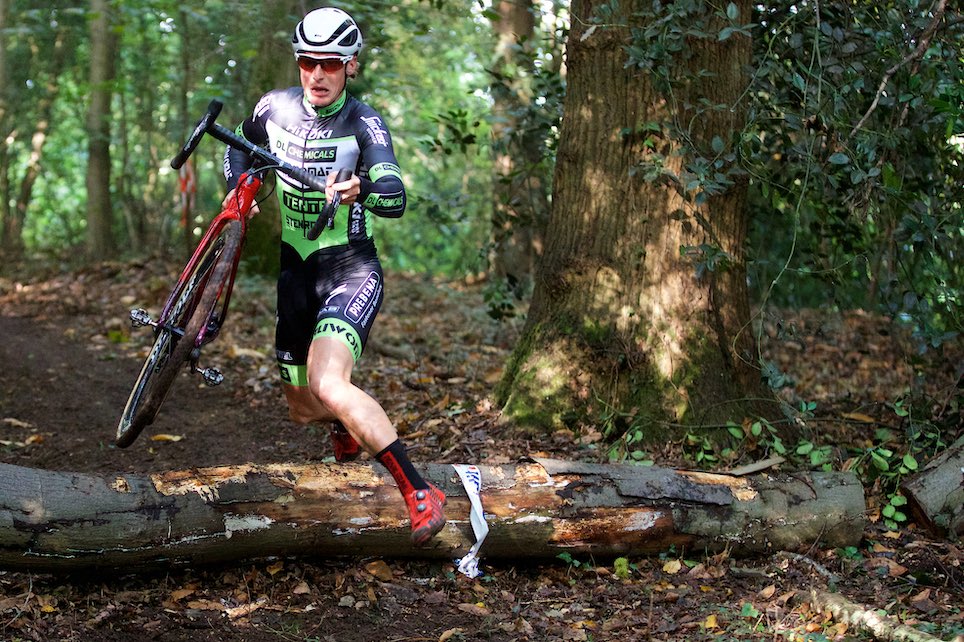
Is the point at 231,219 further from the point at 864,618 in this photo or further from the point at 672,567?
the point at 864,618

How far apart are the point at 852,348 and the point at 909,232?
4.68m

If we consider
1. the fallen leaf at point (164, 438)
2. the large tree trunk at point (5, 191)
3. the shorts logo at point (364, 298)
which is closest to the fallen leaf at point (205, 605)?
A: the shorts logo at point (364, 298)

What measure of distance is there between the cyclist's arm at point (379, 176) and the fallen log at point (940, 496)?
10.7 ft

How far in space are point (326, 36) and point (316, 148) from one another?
552mm

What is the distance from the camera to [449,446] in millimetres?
5816

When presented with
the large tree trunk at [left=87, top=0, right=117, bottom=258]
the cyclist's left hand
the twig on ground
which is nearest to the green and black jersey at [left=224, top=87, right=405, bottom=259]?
the cyclist's left hand

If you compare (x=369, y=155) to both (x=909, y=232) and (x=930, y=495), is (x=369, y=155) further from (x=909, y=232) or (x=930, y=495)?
(x=930, y=495)

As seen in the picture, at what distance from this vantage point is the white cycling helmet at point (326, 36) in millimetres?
4352

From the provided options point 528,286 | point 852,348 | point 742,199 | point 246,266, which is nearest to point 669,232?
point 742,199

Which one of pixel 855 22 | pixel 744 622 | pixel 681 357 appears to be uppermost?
pixel 855 22

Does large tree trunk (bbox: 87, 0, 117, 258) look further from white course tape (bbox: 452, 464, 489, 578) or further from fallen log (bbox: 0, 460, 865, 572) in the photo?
white course tape (bbox: 452, 464, 489, 578)

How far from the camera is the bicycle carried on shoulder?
4.21 metres

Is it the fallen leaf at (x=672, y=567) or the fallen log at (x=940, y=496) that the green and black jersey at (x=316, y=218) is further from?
the fallen log at (x=940, y=496)

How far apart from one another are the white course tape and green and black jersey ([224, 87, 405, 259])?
134 cm
